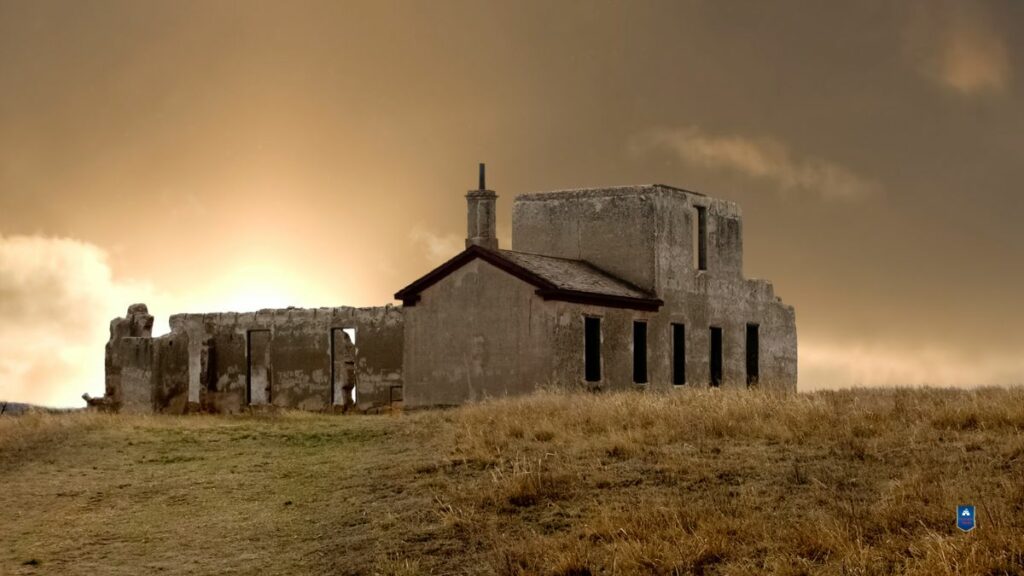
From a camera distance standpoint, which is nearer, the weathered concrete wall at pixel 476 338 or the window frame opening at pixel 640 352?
the weathered concrete wall at pixel 476 338

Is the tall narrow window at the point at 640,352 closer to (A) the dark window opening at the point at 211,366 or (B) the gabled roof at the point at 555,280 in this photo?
(B) the gabled roof at the point at 555,280

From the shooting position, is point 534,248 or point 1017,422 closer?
point 1017,422

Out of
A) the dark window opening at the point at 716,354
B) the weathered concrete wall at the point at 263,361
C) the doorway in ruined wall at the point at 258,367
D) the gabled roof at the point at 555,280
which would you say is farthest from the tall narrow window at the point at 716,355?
the doorway in ruined wall at the point at 258,367

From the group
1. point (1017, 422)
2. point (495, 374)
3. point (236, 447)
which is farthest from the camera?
point (495, 374)

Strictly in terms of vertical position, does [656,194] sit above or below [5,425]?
above

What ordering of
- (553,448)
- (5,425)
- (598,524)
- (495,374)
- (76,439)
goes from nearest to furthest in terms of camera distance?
(598,524) < (553,448) < (76,439) < (5,425) < (495,374)

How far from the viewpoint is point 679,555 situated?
41.1ft

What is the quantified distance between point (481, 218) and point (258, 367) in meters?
8.15

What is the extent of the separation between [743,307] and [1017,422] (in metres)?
22.4

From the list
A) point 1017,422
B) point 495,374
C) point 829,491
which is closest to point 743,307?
point 495,374

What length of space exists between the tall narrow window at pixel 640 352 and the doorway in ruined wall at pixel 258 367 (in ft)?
34.4

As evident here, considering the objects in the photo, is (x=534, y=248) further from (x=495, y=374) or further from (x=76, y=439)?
(x=76, y=439)

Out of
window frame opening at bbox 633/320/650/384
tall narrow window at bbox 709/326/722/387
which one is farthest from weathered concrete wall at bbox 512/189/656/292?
tall narrow window at bbox 709/326/722/387

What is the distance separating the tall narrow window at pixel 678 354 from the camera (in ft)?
118
